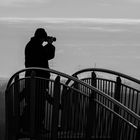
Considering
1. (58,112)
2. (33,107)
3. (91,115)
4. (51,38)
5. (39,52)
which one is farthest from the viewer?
(51,38)

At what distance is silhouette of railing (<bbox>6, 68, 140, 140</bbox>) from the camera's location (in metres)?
6.16

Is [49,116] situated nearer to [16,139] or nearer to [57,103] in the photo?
[57,103]

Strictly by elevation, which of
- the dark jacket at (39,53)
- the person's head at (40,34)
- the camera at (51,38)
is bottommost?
the dark jacket at (39,53)

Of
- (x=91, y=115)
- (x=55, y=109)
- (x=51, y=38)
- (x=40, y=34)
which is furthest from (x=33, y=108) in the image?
(x=51, y=38)

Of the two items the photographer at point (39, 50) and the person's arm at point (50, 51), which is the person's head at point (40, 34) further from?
the person's arm at point (50, 51)

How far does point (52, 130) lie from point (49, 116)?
0.84ft

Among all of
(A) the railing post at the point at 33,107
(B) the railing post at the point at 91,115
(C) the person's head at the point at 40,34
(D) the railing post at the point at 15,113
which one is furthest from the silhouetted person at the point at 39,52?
(B) the railing post at the point at 91,115

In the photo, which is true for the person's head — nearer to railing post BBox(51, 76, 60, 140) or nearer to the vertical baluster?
the vertical baluster

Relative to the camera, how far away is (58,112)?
255 inches

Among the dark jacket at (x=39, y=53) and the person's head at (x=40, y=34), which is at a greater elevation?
the person's head at (x=40, y=34)

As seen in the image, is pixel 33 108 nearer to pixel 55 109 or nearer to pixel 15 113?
pixel 55 109

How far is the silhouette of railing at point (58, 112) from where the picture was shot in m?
6.16

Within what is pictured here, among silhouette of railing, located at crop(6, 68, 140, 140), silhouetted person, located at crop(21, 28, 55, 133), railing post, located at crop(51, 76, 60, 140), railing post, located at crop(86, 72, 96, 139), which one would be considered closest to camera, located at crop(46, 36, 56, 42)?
silhouetted person, located at crop(21, 28, 55, 133)

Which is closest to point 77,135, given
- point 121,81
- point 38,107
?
point 38,107
